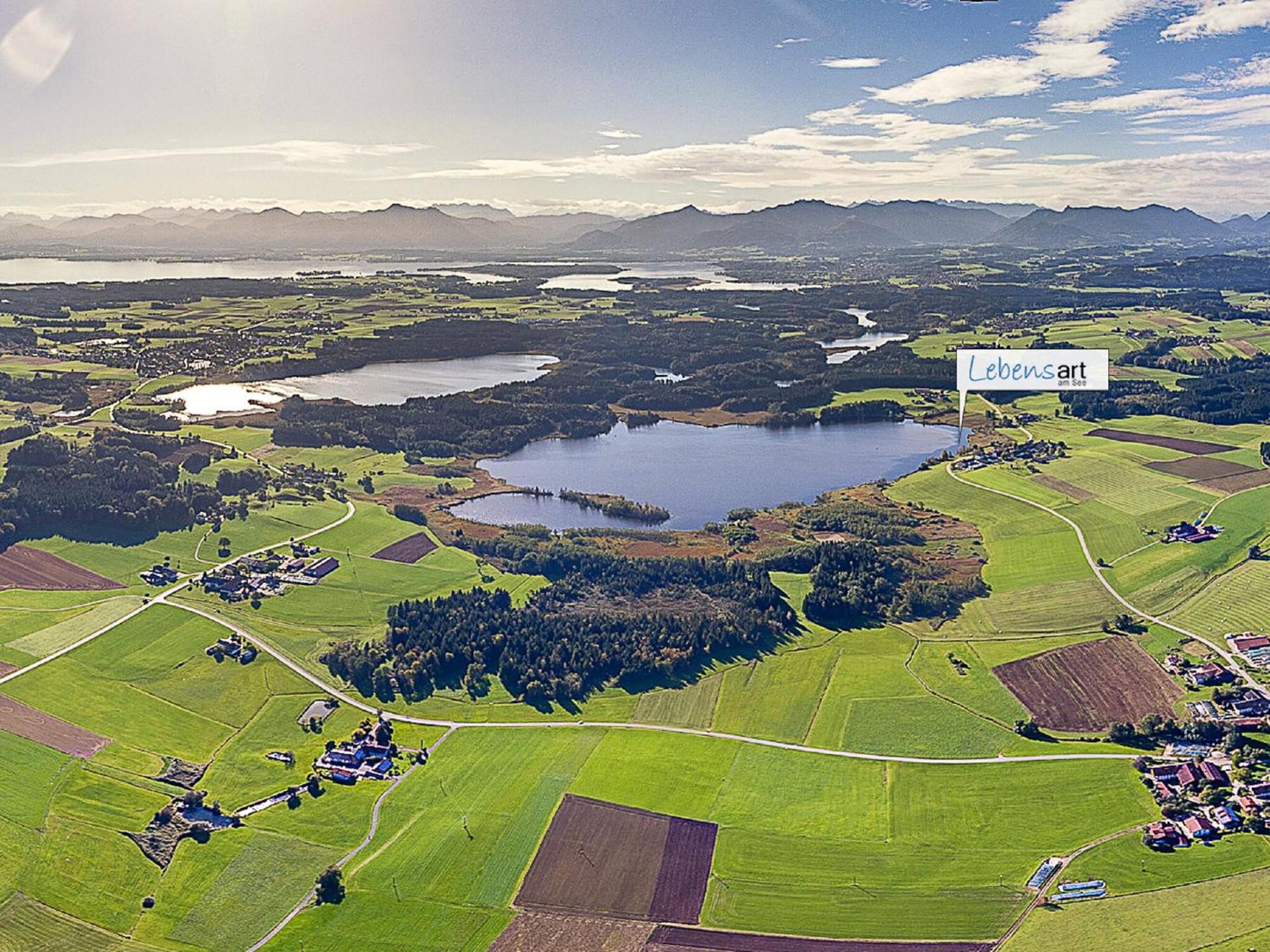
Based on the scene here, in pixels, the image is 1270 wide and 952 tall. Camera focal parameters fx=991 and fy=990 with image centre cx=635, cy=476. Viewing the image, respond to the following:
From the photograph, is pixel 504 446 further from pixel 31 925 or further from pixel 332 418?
pixel 31 925

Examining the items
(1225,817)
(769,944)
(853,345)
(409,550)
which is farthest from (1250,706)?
(853,345)

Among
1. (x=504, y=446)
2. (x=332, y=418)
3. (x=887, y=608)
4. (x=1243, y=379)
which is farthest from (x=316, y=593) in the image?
(x=1243, y=379)

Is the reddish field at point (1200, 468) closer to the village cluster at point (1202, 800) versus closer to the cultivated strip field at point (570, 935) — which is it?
the village cluster at point (1202, 800)

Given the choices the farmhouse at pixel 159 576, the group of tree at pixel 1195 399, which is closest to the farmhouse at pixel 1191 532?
the group of tree at pixel 1195 399

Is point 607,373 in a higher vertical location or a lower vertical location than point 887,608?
higher

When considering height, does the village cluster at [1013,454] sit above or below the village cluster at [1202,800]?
above

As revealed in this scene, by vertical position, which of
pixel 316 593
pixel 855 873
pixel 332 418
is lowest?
pixel 855 873

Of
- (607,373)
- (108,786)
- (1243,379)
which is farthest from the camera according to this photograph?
(607,373)
